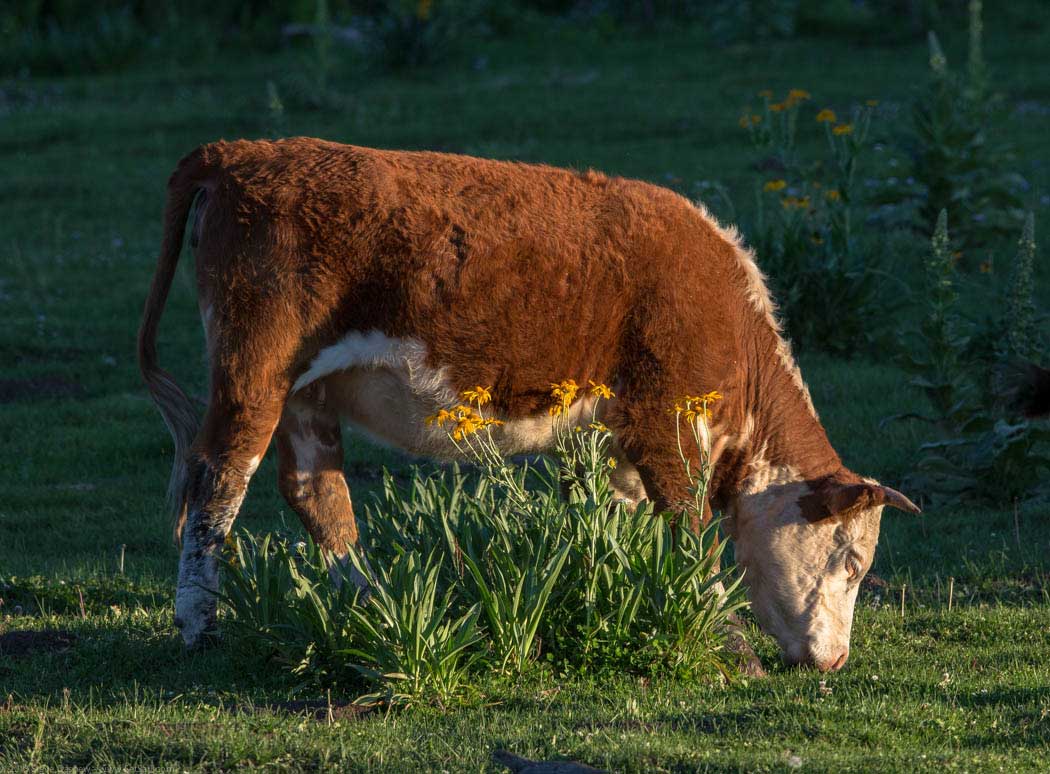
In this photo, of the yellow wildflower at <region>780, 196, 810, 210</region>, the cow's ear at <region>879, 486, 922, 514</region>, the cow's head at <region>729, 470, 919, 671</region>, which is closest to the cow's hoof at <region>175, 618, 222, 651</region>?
the cow's head at <region>729, 470, 919, 671</region>

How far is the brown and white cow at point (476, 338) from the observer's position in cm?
589

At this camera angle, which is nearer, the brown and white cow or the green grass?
the green grass

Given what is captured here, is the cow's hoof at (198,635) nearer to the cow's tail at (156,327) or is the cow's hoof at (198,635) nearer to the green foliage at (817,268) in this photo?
the cow's tail at (156,327)

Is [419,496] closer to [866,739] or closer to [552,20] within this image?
[866,739]

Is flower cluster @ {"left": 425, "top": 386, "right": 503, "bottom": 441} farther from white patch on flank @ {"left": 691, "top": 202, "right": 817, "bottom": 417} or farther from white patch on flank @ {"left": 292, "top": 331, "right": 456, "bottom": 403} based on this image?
white patch on flank @ {"left": 691, "top": 202, "right": 817, "bottom": 417}

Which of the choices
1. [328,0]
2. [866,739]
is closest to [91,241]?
[866,739]

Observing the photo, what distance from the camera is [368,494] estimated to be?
8938 mm

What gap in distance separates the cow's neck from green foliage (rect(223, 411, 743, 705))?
674 mm

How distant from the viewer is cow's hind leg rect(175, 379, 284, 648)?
5.95 meters

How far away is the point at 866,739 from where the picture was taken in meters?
4.90

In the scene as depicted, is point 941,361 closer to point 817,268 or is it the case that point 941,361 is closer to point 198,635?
point 817,268

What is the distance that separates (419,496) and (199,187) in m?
1.69

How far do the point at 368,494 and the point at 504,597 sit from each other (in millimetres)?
3677

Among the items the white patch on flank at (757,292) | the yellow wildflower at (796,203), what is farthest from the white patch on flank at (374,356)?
the yellow wildflower at (796,203)
